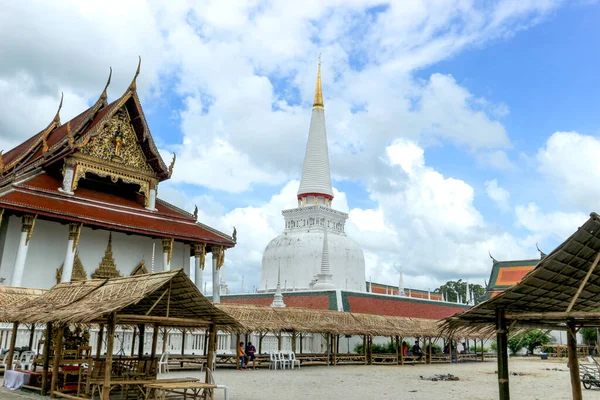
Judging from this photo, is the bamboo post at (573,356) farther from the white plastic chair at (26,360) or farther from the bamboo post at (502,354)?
the white plastic chair at (26,360)

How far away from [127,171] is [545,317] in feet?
60.4

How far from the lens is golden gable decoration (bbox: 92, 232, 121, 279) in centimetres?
2139

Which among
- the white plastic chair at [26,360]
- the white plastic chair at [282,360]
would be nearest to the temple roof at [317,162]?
the white plastic chair at [282,360]

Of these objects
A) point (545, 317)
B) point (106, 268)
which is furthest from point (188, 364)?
point (545, 317)

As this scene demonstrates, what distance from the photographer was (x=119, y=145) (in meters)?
22.7

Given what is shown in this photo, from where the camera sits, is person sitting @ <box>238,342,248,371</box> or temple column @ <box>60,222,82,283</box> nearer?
person sitting @ <box>238,342,248,371</box>

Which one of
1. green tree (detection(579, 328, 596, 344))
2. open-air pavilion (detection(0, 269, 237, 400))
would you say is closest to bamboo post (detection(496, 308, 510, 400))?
open-air pavilion (detection(0, 269, 237, 400))

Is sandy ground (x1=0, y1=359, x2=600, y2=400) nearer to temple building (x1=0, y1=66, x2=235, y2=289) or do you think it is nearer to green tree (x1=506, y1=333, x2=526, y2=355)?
temple building (x1=0, y1=66, x2=235, y2=289)

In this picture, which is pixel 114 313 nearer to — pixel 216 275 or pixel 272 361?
pixel 272 361

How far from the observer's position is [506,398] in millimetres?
8133

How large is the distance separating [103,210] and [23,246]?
3.28 meters

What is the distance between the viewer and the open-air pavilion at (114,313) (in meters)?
9.24

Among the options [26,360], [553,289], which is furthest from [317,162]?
[553,289]

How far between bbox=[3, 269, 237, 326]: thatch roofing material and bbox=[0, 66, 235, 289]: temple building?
8.32 metres
